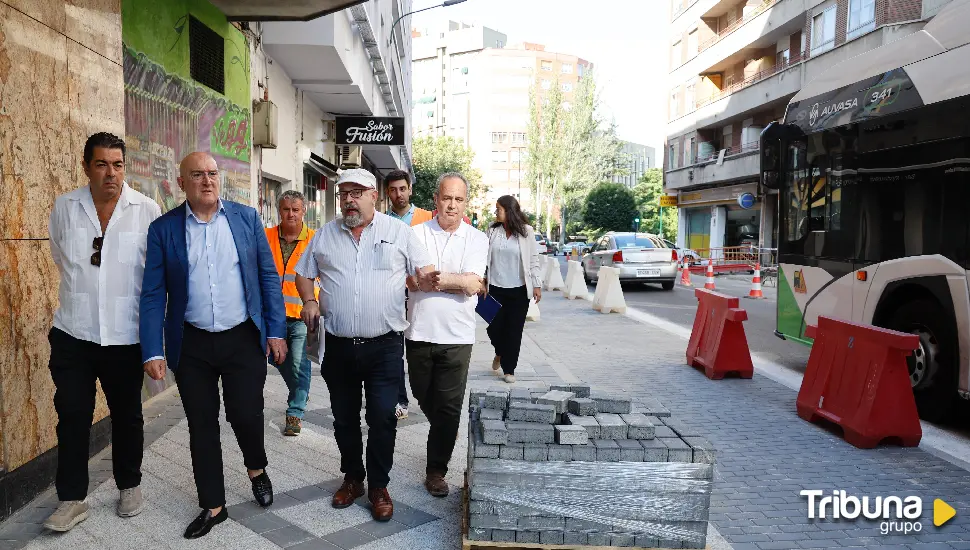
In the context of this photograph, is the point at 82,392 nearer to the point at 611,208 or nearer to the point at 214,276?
the point at 214,276

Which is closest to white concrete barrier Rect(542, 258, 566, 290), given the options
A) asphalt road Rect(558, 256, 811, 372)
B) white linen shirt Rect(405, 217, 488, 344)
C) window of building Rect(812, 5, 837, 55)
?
asphalt road Rect(558, 256, 811, 372)

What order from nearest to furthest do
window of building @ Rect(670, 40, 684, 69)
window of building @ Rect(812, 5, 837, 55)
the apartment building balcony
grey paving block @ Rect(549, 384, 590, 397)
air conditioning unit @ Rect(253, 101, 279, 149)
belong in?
grey paving block @ Rect(549, 384, 590, 397)
air conditioning unit @ Rect(253, 101, 279, 149)
window of building @ Rect(812, 5, 837, 55)
the apartment building balcony
window of building @ Rect(670, 40, 684, 69)

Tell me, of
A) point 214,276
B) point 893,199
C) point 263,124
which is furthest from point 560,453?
point 263,124

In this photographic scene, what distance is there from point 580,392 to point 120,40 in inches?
Answer: 168

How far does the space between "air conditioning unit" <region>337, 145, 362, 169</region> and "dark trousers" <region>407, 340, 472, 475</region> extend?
14.7m

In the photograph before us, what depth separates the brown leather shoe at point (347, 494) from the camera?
13.6 feet

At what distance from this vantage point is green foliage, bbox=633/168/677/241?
55688 millimetres

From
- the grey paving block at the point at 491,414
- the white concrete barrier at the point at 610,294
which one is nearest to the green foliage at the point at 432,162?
the white concrete barrier at the point at 610,294

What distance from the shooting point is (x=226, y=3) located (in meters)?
8.41

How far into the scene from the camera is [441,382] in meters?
4.38

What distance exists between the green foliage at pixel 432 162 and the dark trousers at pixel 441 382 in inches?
1847

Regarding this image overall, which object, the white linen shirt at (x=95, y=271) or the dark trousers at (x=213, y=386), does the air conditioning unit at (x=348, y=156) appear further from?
the dark trousers at (x=213, y=386)

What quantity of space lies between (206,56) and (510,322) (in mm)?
4452

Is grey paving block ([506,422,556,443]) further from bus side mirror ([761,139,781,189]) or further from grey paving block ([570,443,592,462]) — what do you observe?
bus side mirror ([761,139,781,189])
